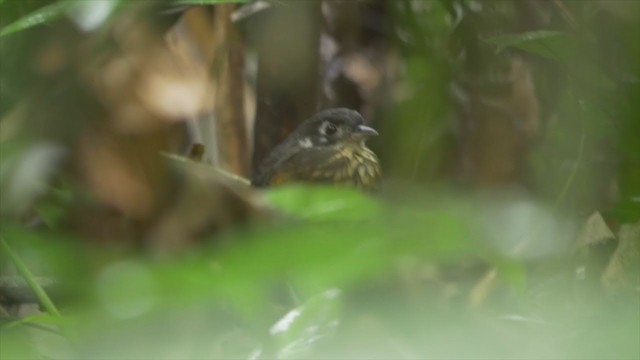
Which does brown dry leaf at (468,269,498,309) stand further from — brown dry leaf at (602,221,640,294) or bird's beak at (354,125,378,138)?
bird's beak at (354,125,378,138)

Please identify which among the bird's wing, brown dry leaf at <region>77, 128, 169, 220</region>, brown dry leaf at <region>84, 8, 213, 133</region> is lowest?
brown dry leaf at <region>77, 128, 169, 220</region>

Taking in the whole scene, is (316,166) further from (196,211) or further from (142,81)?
(196,211)

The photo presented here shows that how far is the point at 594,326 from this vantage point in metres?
0.71

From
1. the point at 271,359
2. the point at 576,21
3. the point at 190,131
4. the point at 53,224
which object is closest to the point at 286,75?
the point at 190,131

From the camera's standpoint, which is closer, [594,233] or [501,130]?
[594,233]


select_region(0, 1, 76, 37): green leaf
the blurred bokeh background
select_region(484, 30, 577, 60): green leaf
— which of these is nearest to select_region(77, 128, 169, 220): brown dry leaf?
the blurred bokeh background

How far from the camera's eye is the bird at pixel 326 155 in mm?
2195

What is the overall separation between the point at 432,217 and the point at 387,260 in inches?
1.6

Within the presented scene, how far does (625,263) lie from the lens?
47.6 inches

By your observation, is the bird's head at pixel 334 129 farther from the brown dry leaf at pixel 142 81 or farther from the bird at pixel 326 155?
the brown dry leaf at pixel 142 81

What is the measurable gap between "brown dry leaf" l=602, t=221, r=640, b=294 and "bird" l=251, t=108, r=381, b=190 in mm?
873

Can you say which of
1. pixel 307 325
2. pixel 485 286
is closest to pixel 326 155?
pixel 485 286

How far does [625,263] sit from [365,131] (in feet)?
3.74

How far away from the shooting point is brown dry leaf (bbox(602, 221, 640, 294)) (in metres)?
1.07
